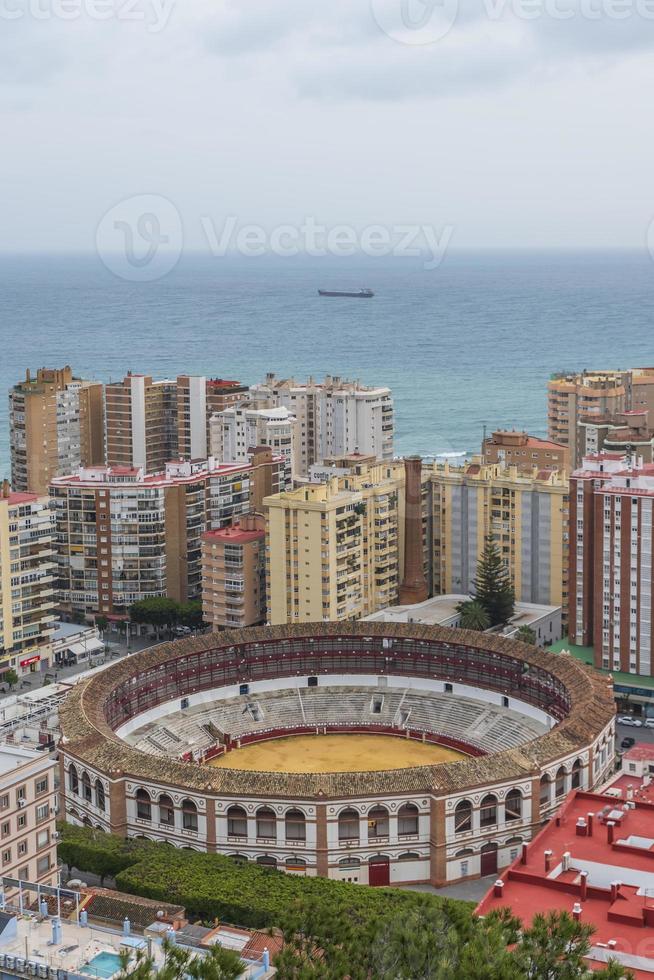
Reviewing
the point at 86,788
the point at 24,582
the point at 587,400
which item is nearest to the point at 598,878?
the point at 86,788

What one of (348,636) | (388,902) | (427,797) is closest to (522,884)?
(388,902)

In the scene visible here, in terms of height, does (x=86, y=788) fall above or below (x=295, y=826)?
above

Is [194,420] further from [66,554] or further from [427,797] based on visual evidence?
[427,797]

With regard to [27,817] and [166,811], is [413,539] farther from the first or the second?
[27,817]

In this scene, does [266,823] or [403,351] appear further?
[403,351]

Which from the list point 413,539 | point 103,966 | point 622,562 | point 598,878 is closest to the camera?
point 103,966

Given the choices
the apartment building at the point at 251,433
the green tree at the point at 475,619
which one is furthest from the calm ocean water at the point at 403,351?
the green tree at the point at 475,619

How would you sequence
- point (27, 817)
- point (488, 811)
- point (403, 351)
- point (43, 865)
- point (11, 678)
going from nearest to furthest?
point (27, 817) < point (43, 865) < point (488, 811) < point (11, 678) < point (403, 351)
